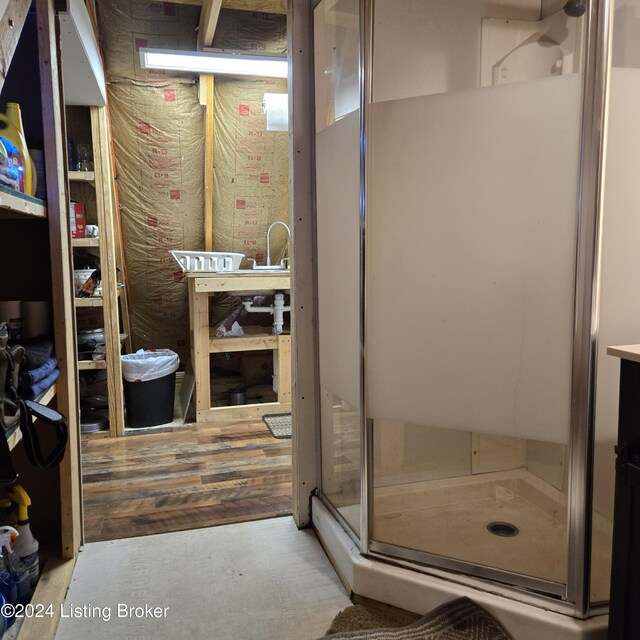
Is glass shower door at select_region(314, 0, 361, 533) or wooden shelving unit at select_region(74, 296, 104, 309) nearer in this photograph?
glass shower door at select_region(314, 0, 361, 533)

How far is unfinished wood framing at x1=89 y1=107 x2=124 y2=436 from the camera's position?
3.04 m

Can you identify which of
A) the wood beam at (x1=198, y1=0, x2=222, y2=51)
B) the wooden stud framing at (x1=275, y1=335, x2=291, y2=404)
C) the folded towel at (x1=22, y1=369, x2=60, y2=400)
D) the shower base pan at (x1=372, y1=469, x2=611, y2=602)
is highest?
the wood beam at (x1=198, y1=0, x2=222, y2=51)

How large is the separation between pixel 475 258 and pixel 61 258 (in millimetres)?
1273

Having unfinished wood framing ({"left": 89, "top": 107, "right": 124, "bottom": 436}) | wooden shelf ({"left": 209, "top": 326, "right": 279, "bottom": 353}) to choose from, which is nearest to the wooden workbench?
wooden shelf ({"left": 209, "top": 326, "right": 279, "bottom": 353})

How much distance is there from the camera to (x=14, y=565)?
1482 millimetres

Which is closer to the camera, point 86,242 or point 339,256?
point 339,256

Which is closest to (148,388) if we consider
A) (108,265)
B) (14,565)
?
(108,265)

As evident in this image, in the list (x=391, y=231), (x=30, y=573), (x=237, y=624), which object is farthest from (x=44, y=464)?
(x=391, y=231)

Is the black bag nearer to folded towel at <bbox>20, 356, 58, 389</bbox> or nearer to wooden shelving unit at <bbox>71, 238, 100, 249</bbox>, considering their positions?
folded towel at <bbox>20, 356, 58, 389</bbox>

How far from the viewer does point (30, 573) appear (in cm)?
159

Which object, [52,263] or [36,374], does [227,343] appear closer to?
[52,263]

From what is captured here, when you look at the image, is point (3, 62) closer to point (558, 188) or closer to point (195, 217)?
point (558, 188)

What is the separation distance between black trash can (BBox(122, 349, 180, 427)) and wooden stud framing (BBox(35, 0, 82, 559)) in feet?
4.73

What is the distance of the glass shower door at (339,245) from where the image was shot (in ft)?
5.49
